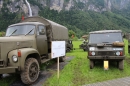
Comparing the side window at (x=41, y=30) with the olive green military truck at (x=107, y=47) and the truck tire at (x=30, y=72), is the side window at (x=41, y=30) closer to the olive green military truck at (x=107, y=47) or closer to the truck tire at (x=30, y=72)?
the truck tire at (x=30, y=72)

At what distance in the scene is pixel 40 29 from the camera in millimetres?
8266

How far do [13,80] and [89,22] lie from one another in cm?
11072

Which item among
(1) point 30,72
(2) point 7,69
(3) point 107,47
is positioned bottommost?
(1) point 30,72

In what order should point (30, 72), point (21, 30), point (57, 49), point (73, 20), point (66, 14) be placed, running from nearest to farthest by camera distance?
point (30, 72) → point (57, 49) → point (21, 30) → point (73, 20) → point (66, 14)

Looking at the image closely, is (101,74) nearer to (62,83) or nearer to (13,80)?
(62,83)

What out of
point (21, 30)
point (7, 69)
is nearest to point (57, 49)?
point (7, 69)

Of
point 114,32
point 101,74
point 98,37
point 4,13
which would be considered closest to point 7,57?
point 101,74

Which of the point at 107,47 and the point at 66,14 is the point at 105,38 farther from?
the point at 66,14

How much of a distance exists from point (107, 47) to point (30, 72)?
3.79m

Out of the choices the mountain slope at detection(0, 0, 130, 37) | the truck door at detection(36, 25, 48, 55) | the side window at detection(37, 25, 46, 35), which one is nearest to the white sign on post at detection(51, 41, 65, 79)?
the truck door at detection(36, 25, 48, 55)

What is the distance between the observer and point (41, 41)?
320 inches

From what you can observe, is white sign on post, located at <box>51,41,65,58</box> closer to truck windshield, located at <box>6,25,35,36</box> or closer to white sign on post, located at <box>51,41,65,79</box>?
white sign on post, located at <box>51,41,65,79</box>

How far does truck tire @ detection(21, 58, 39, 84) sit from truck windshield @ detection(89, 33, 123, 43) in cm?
339

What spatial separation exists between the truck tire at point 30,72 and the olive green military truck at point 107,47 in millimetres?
2796
